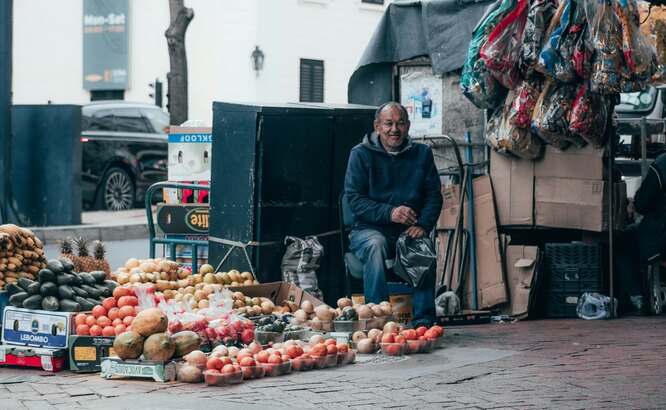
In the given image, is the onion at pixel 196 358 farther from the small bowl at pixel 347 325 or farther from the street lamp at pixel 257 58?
the street lamp at pixel 257 58

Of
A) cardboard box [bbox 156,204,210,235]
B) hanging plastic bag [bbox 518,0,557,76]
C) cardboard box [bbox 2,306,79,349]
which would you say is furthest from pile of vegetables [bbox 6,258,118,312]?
hanging plastic bag [bbox 518,0,557,76]

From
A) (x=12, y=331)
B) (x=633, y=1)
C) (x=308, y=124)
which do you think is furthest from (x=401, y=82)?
(x=12, y=331)

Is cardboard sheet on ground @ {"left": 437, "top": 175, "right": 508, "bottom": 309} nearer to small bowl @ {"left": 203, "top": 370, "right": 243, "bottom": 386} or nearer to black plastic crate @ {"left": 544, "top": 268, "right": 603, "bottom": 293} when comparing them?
black plastic crate @ {"left": 544, "top": 268, "right": 603, "bottom": 293}

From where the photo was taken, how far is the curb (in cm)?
1719

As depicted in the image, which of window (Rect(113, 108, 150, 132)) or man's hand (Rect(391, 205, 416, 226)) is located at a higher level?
window (Rect(113, 108, 150, 132))

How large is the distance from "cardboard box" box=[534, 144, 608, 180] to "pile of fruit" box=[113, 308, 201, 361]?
12.8ft

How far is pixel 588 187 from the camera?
9812mm

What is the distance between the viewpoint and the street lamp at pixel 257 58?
30.5m

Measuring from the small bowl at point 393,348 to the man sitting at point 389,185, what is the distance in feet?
3.10

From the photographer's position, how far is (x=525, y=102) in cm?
983

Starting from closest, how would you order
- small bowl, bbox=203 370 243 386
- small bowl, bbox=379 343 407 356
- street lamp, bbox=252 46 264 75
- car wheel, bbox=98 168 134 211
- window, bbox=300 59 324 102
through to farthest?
small bowl, bbox=203 370 243 386, small bowl, bbox=379 343 407 356, car wheel, bbox=98 168 134 211, street lamp, bbox=252 46 264 75, window, bbox=300 59 324 102

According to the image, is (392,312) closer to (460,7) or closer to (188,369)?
(188,369)

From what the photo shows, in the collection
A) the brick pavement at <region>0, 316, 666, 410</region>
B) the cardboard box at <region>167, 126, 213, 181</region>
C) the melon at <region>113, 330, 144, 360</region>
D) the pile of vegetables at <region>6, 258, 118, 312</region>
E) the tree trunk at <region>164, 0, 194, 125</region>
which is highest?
the tree trunk at <region>164, 0, 194, 125</region>

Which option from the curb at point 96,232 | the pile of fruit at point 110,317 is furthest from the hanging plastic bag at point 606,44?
the curb at point 96,232
